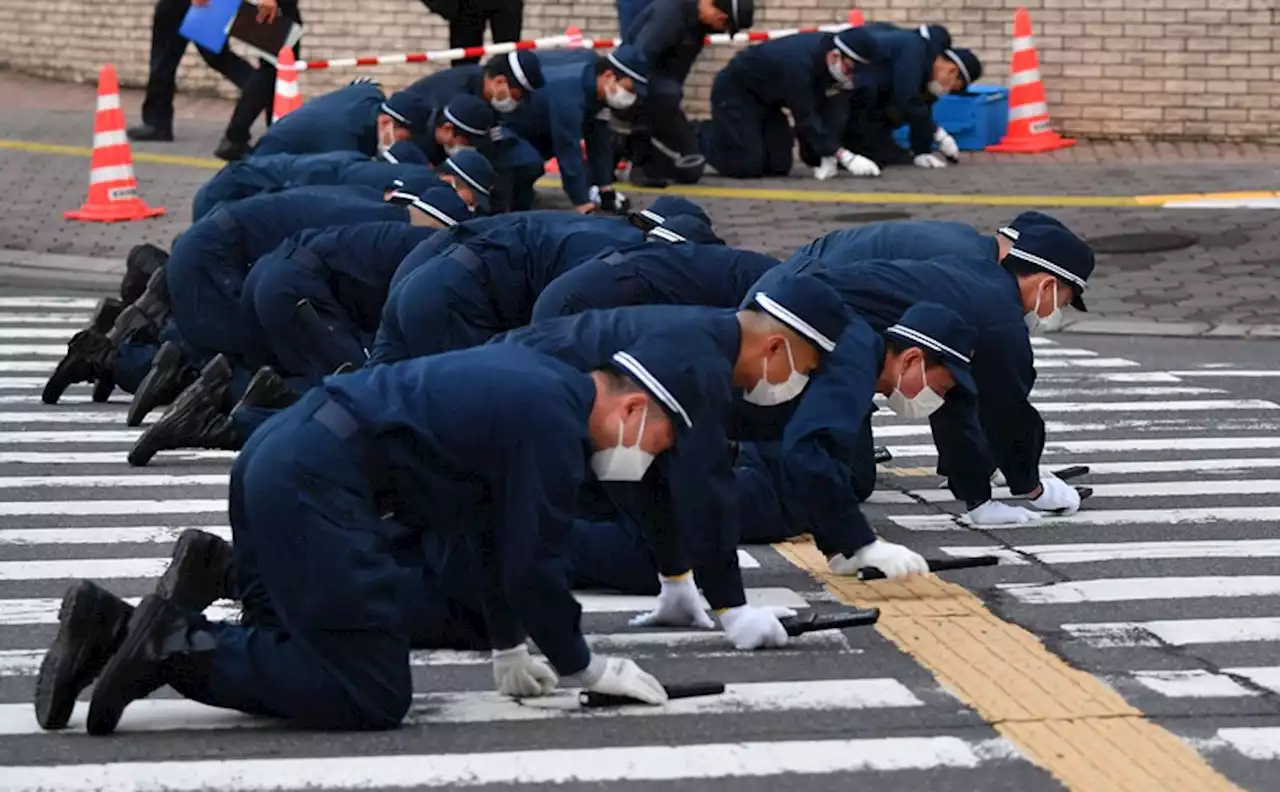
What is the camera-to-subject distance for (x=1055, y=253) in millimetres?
8656

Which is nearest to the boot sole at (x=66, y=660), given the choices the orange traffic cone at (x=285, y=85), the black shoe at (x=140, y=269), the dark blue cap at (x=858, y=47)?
the black shoe at (x=140, y=269)

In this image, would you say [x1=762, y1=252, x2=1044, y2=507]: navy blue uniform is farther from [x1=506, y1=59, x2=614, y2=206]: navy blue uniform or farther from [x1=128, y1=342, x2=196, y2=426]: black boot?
[x1=506, y1=59, x2=614, y2=206]: navy blue uniform

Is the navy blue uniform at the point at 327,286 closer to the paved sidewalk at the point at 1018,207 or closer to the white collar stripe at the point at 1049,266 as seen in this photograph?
the white collar stripe at the point at 1049,266

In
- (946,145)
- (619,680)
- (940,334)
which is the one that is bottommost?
(946,145)

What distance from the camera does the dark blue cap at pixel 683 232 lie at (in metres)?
9.27

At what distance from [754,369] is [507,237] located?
3458 mm

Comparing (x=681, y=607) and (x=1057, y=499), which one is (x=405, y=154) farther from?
(x=681, y=607)

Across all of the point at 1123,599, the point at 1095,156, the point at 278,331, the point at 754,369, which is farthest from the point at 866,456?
the point at 1095,156

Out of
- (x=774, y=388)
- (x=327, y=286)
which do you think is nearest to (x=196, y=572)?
(x=774, y=388)

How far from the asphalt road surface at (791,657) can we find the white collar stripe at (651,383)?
786mm

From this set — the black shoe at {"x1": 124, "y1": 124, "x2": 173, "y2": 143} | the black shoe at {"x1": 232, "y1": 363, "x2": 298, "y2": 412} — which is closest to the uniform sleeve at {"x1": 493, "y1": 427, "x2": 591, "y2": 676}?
the black shoe at {"x1": 232, "y1": 363, "x2": 298, "y2": 412}

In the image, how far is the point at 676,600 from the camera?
6.93 metres

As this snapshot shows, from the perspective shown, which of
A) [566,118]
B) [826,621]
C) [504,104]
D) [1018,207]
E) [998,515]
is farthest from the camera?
[1018,207]

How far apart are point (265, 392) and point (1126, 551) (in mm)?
4013
